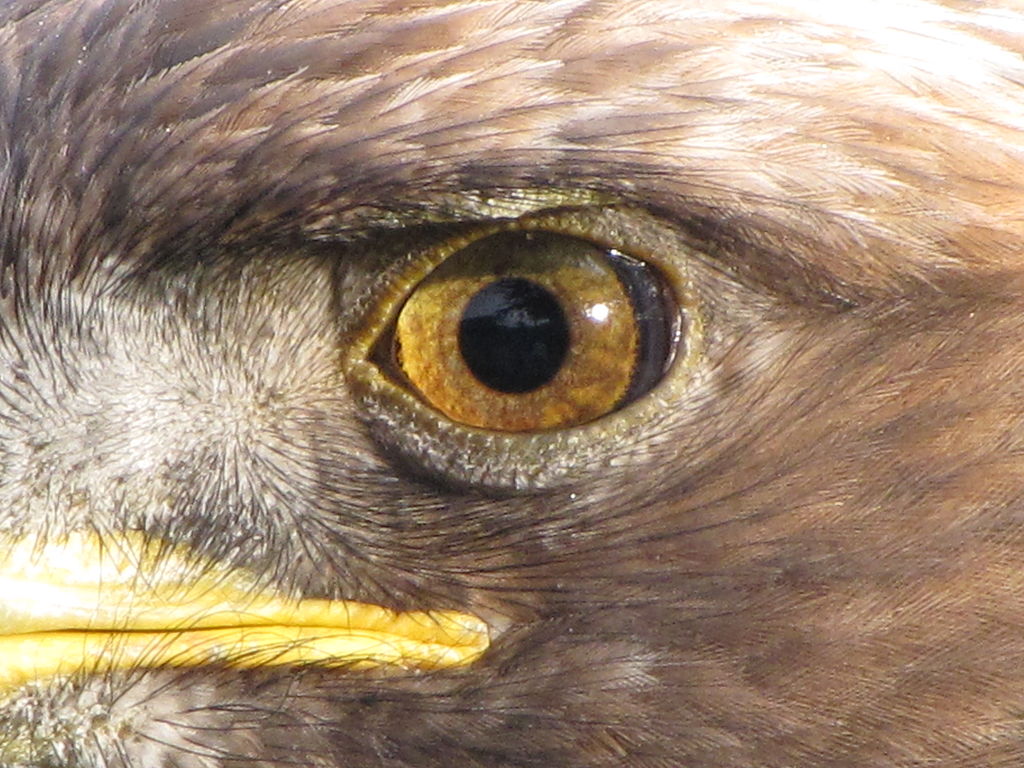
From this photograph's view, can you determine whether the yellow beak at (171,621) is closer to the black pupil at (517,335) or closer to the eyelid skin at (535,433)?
the eyelid skin at (535,433)

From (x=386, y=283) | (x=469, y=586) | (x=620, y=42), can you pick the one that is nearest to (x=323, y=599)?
(x=469, y=586)

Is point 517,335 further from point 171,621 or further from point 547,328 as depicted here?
point 171,621

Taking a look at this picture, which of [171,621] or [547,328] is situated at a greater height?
[547,328]

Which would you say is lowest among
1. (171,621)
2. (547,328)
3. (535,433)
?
(171,621)

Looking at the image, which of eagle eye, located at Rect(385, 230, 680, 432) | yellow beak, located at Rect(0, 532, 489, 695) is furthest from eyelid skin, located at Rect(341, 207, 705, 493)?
yellow beak, located at Rect(0, 532, 489, 695)

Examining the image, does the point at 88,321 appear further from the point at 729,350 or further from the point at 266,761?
the point at 729,350

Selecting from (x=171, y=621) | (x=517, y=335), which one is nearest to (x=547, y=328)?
(x=517, y=335)

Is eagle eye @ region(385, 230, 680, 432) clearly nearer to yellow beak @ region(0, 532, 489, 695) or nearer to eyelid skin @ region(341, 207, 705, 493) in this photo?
eyelid skin @ region(341, 207, 705, 493)

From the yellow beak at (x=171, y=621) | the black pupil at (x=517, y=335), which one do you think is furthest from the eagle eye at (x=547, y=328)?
the yellow beak at (x=171, y=621)
